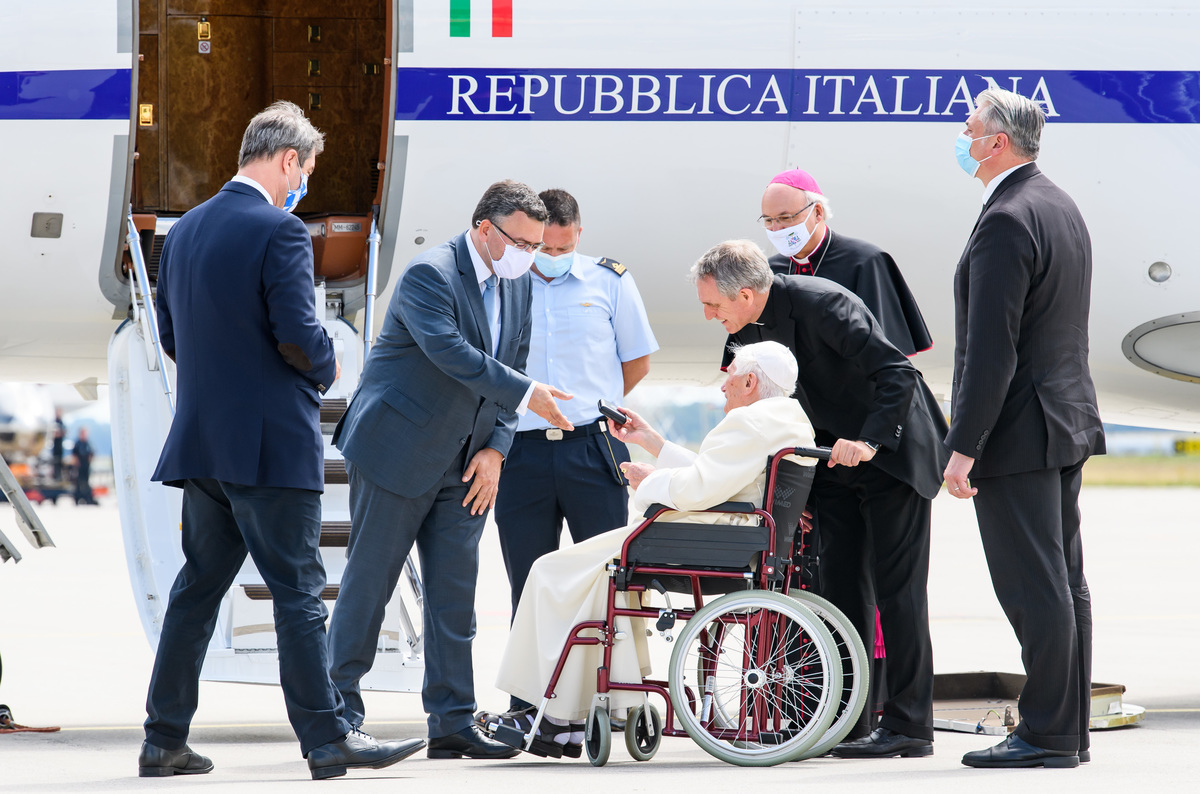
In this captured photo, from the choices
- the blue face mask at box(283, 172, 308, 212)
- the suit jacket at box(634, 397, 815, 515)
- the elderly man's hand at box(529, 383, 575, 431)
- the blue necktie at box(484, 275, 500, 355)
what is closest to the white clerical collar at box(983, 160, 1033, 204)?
the suit jacket at box(634, 397, 815, 515)

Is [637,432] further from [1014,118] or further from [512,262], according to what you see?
[1014,118]

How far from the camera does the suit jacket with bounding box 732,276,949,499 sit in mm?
4035

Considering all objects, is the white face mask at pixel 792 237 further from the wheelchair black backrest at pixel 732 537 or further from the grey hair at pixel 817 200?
the wheelchair black backrest at pixel 732 537

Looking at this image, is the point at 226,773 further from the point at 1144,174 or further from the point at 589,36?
the point at 1144,174

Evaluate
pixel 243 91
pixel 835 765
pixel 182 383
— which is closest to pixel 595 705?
pixel 835 765

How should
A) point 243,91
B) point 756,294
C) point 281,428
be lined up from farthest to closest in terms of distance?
point 243,91 → point 756,294 → point 281,428

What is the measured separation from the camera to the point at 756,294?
13.3 feet

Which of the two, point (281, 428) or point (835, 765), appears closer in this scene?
point (281, 428)

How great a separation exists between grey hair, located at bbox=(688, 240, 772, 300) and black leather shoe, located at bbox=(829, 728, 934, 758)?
1.41m

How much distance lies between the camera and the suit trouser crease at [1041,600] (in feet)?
12.1

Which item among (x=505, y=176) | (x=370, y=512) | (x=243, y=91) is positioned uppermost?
(x=243, y=91)

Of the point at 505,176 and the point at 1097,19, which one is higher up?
the point at 1097,19

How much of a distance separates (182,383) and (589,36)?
7.71 feet

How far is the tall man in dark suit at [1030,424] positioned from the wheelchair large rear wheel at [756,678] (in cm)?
53
